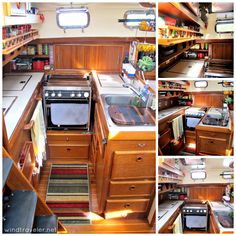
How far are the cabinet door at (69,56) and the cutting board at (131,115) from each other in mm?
1563

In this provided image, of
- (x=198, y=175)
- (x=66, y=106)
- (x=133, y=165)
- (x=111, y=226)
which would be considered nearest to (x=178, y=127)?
(x=198, y=175)

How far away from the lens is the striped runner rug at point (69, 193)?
288cm

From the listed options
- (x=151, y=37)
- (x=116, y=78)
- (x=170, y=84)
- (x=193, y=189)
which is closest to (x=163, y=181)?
(x=193, y=189)

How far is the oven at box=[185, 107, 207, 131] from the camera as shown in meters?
1.62

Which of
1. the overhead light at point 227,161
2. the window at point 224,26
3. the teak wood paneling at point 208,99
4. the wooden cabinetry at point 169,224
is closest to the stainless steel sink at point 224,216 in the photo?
the wooden cabinetry at point 169,224

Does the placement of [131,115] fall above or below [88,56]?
below

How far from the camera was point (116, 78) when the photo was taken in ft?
14.0

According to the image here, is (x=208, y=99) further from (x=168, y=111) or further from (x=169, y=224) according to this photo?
(x=169, y=224)

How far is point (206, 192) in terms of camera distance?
185cm

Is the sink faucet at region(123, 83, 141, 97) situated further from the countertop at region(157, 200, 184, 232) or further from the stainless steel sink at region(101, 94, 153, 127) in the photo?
the countertop at region(157, 200, 184, 232)

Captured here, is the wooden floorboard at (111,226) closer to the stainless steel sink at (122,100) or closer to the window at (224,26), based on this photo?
the stainless steel sink at (122,100)

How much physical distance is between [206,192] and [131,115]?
1.14 metres

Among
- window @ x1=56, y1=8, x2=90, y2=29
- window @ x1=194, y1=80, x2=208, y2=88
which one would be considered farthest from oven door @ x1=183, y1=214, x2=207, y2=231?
window @ x1=56, y1=8, x2=90, y2=29

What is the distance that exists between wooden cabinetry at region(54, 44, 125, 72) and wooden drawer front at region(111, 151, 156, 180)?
7.40 feet
